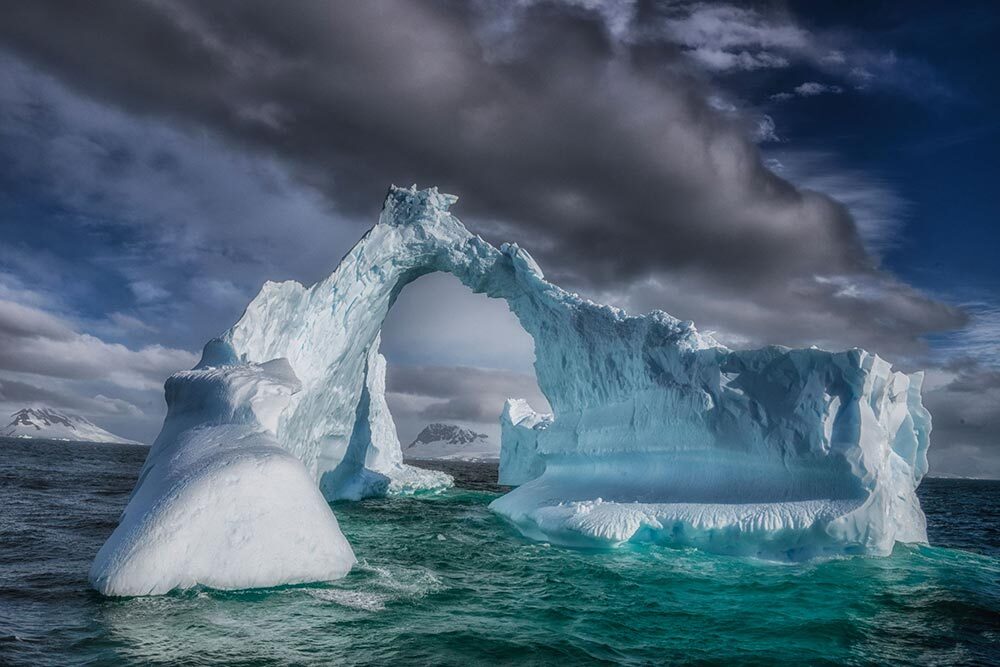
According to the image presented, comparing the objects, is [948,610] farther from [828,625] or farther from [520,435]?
[520,435]

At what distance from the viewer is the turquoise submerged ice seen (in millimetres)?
7973

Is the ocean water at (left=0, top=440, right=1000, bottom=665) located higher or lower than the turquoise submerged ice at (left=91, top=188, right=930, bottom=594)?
lower

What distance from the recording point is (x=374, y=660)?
18.6ft

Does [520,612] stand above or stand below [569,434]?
below

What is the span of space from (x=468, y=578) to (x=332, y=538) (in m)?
2.10

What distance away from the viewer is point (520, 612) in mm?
7543

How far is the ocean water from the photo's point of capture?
592 centimetres

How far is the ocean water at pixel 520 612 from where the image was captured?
5.92 metres

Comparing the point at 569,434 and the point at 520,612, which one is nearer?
the point at 520,612

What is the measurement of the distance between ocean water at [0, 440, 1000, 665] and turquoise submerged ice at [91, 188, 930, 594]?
1.69 feet

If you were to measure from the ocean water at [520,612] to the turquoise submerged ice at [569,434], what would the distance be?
514 millimetres

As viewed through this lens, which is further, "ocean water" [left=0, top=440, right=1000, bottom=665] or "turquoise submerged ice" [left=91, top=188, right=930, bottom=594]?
"turquoise submerged ice" [left=91, top=188, right=930, bottom=594]

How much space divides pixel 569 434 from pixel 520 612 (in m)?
9.08

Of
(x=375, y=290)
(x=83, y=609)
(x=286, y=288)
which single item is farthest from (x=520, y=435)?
(x=83, y=609)
